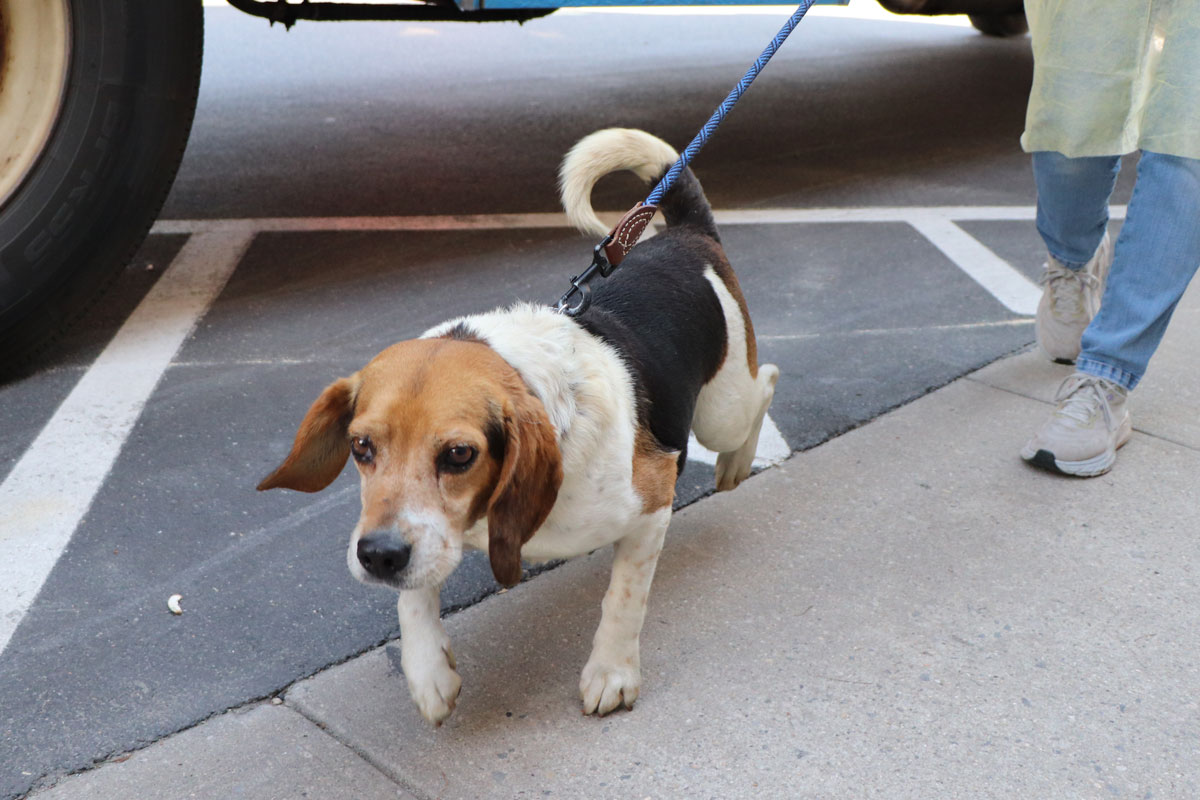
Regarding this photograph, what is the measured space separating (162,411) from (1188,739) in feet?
9.28

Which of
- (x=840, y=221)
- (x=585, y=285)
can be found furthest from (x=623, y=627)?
(x=840, y=221)

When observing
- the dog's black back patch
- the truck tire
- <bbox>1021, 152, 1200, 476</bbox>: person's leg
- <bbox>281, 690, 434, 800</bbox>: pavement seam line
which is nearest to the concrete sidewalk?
<bbox>281, 690, 434, 800</bbox>: pavement seam line

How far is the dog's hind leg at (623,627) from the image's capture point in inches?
88.4

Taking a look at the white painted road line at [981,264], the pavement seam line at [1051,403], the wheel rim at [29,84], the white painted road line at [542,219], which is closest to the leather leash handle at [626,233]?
the pavement seam line at [1051,403]

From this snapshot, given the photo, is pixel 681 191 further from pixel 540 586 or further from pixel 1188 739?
pixel 1188 739

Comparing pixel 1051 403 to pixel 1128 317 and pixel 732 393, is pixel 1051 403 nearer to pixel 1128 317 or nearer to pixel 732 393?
pixel 1128 317

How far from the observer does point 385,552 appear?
187cm

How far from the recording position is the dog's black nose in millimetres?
1870

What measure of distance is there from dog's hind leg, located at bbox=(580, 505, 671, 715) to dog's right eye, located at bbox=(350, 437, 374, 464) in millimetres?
594

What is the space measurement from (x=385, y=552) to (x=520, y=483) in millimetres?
268

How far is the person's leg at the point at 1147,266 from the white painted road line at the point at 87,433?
9.27 feet

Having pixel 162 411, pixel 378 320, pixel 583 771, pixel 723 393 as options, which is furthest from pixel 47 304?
pixel 583 771

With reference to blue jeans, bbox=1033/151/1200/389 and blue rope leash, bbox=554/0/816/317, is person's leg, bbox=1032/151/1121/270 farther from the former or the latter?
blue rope leash, bbox=554/0/816/317

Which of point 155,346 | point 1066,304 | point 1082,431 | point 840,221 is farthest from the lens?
point 840,221
